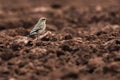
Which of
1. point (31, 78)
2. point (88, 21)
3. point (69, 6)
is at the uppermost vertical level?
point (69, 6)

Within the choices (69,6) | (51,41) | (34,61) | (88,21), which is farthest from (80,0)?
(34,61)

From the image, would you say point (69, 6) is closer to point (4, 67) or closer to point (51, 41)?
point (51, 41)

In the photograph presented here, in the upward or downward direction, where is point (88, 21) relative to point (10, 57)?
upward

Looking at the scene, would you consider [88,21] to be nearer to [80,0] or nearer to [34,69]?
[80,0]

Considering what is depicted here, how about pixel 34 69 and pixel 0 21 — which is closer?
pixel 34 69

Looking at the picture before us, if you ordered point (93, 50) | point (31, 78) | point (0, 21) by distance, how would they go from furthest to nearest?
1. point (0, 21)
2. point (93, 50)
3. point (31, 78)

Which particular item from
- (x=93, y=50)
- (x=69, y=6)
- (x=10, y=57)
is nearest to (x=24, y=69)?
(x=10, y=57)

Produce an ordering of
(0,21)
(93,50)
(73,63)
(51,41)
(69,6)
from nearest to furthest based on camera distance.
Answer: (73,63) → (93,50) → (51,41) → (0,21) → (69,6)

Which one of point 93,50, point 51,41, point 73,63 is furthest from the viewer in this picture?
point 51,41

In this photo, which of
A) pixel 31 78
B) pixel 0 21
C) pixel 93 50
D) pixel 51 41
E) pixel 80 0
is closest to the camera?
pixel 31 78
